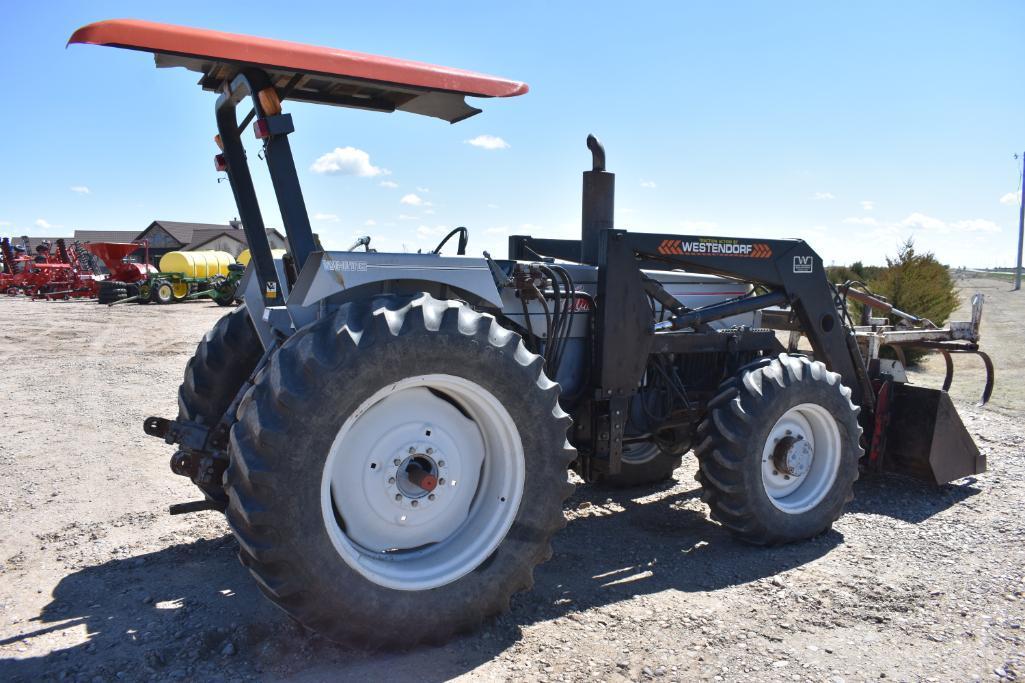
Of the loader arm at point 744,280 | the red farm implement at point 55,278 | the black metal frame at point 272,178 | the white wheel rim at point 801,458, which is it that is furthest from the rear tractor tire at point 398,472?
the red farm implement at point 55,278

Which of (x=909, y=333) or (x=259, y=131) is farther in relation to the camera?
(x=909, y=333)

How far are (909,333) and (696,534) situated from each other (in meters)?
3.44

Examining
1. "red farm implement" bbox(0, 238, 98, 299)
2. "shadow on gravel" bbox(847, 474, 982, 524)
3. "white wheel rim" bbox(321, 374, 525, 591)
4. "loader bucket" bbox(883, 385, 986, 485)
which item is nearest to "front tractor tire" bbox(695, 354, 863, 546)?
"shadow on gravel" bbox(847, 474, 982, 524)

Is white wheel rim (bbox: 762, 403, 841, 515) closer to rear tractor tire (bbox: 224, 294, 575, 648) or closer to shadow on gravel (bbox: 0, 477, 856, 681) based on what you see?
shadow on gravel (bbox: 0, 477, 856, 681)

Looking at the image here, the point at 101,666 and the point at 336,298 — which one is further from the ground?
the point at 336,298

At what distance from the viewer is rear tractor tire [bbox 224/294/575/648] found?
9.39 ft

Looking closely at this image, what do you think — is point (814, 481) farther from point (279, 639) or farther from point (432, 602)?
point (279, 639)

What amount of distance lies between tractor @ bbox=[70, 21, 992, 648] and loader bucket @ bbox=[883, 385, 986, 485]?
0.02 metres

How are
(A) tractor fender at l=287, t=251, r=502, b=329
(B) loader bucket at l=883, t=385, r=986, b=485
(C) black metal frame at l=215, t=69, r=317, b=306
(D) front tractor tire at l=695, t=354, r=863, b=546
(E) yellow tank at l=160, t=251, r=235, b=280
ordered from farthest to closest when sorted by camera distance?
(E) yellow tank at l=160, t=251, r=235, b=280
(B) loader bucket at l=883, t=385, r=986, b=485
(D) front tractor tire at l=695, t=354, r=863, b=546
(C) black metal frame at l=215, t=69, r=317, b=306
(A) tractor fender at l=287, t=251, r=502, b=329

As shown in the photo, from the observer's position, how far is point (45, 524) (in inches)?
179

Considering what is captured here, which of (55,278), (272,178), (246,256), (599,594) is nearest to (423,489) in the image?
(599,594)

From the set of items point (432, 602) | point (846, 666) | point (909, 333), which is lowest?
point (846, 666)

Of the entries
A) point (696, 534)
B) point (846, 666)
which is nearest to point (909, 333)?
point (696, 534)

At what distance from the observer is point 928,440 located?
5.45 metres
